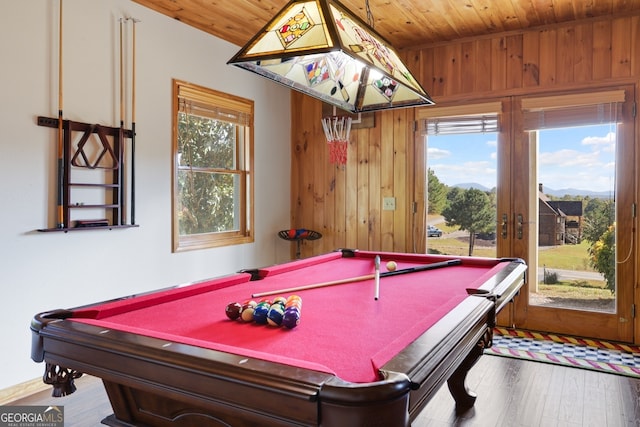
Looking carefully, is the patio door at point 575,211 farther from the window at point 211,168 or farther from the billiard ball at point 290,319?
the billiard ball at point 290,319

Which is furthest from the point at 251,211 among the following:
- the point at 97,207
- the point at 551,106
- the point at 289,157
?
the point at 551,106

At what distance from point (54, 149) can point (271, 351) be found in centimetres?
235

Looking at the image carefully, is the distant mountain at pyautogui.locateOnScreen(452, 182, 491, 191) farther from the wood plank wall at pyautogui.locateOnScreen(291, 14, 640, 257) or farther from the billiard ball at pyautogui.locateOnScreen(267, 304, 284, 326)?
the billiard ball at pyautogui.locateOnScreen(267, 304, 284, 326)

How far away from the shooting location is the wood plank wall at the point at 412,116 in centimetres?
379

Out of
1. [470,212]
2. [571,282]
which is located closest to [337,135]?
[470,212]

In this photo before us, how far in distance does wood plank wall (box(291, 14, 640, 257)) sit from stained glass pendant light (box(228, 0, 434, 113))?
5.67 ft

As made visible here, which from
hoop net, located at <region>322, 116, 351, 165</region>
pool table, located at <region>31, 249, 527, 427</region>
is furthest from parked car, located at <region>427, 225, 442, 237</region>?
pool table, located at <region>31, 249, 527, 427</region>

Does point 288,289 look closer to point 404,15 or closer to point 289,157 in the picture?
point 404,15

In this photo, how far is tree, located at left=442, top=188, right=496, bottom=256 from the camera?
4.27m

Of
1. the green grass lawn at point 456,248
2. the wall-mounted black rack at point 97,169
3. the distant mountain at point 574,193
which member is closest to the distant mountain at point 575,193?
the distant mountain at point 574,193

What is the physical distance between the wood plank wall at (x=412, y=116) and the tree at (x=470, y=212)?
291 mm

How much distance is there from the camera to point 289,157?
5180mm

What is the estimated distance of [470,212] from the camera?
433 cm

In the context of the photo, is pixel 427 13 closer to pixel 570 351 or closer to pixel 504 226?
pixel 504 226
